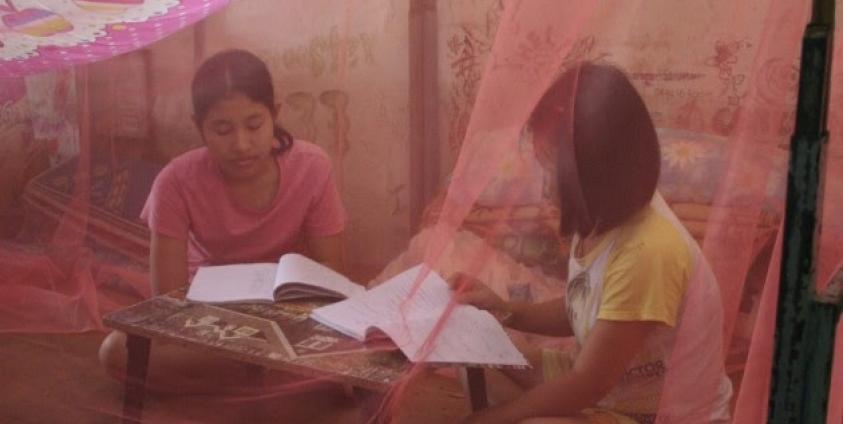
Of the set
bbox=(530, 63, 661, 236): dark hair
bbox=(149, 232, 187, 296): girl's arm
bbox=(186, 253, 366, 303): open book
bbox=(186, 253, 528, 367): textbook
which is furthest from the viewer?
bbox=(149, 232, 187, 296): girl's arm

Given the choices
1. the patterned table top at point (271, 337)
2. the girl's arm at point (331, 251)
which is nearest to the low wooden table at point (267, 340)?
the patterned table top at point (271, 337)

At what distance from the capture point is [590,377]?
3.36ft

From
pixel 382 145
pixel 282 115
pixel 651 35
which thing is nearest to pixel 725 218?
pixel 651 35

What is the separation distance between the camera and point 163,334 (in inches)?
48.3

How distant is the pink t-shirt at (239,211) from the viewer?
52.9 inches

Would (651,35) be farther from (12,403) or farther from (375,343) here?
(12,403)

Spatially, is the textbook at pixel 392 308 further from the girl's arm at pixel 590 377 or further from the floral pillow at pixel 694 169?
the floral pillow at pixel 694 169

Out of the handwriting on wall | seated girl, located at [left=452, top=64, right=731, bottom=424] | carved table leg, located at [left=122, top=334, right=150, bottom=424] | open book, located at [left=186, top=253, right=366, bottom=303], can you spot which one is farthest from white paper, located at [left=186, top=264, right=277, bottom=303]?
seated girl, located at [left=452, top=64, right=731, bottom=424]

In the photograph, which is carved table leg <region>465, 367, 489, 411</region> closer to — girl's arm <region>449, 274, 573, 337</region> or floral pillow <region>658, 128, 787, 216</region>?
girl's arm <region>449, 274, 573, 337</region>

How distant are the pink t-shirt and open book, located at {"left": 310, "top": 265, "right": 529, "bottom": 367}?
0.21 metres

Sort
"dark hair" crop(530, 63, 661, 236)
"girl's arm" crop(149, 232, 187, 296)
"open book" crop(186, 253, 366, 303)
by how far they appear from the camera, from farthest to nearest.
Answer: "girl's arm" crop(149, 232, 187, 296) → "open book" crop(186, 253, 366, 303) → "dark hair" crop(530, 63, 661, 236)

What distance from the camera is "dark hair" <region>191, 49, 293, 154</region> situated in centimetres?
131

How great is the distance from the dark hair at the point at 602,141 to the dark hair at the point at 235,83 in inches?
18.1

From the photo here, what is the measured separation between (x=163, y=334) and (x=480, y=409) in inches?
17.3
